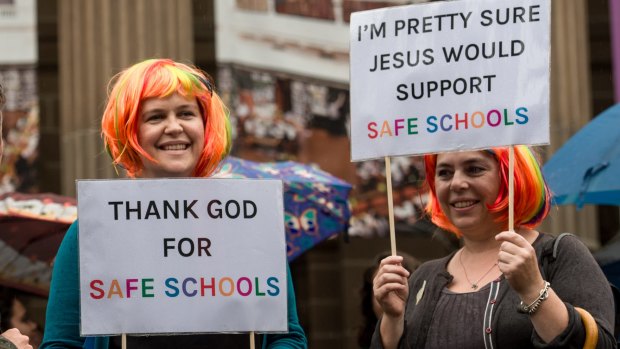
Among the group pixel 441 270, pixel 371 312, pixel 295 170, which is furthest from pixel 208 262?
pixel 295 170

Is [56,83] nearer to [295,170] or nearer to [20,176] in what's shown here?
[20,176]

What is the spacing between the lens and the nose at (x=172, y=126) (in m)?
3.73

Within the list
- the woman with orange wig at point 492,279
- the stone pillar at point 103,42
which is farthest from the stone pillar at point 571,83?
the woman with orange wig at point 492,279

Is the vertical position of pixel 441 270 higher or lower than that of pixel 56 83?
lower

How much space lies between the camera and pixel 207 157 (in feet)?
12.5

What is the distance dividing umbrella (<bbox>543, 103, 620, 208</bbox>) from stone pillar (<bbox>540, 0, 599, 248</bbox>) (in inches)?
162

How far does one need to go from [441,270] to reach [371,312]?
108 inches

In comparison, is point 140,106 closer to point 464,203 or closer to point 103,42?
point 464,203

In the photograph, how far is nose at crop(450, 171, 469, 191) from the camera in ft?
13.0

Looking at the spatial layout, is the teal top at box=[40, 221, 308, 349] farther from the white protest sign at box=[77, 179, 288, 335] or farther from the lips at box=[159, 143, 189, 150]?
the lips at box=[159, 143, 189, 150]

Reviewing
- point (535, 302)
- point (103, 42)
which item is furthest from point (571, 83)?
point (535, 302)

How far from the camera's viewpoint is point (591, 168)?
6.19 metres

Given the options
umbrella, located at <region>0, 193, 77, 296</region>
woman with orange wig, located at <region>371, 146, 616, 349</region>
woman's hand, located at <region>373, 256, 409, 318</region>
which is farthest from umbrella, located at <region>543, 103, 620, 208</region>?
umbrella, located at <region>0, 193, 77, 296</region>

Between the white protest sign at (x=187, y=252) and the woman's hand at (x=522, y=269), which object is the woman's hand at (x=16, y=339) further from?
the woman's hand at (x=522, y=269)
